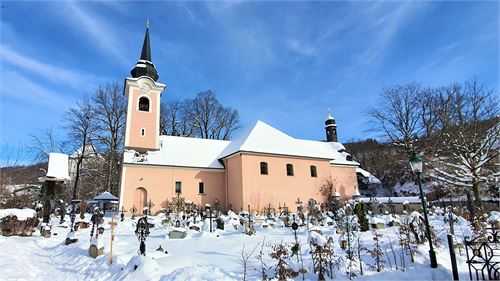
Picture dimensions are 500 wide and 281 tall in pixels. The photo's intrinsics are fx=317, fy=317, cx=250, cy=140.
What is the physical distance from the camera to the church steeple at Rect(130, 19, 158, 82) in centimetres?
2764

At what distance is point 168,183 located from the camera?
80.8 ft

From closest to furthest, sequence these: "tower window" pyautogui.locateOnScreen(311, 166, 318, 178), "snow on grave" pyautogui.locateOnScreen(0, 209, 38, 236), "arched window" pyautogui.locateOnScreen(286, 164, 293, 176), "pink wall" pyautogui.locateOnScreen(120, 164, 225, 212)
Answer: "snow on grave" pyautogui.locateOnScreen(0, 209, 38, 236), "pink wall" pyautogui.locateOnScreen(120, 164, 225, 212), "arched window" pyautogui.locateOnScreen(286, 164, 293, 176), "tower window" pyautogui.locateOnScreen(311, 166, 318, 178)

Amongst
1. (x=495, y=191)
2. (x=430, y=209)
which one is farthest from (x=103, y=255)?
(x=495, y=191)

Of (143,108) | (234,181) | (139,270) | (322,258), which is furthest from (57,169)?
(322,258)

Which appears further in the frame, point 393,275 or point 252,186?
point 252,186

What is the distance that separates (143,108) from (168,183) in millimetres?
7244

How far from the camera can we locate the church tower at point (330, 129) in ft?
126

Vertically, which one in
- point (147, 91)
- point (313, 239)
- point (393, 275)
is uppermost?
point (147, 91)

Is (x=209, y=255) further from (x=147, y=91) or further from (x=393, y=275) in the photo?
(x=147, y=91)

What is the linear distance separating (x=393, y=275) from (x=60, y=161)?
1586 cm

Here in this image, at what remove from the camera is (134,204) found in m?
23.5

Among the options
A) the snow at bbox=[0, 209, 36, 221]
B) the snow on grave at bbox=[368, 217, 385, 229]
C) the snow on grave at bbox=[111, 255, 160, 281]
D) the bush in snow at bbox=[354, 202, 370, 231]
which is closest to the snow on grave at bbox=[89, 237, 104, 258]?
the snow on grave at bbox=[111, 255, 160, 281]

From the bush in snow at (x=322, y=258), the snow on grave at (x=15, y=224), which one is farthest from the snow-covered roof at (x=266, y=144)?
the bush in snow at (x=322, y=258)

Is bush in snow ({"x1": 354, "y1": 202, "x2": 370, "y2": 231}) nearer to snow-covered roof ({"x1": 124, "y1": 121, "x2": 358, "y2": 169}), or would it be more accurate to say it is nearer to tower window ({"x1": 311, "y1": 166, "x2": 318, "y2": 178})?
snow-covered roof ({"x1": 124, "y1": 121, "x2": 358, "y2": 169})
